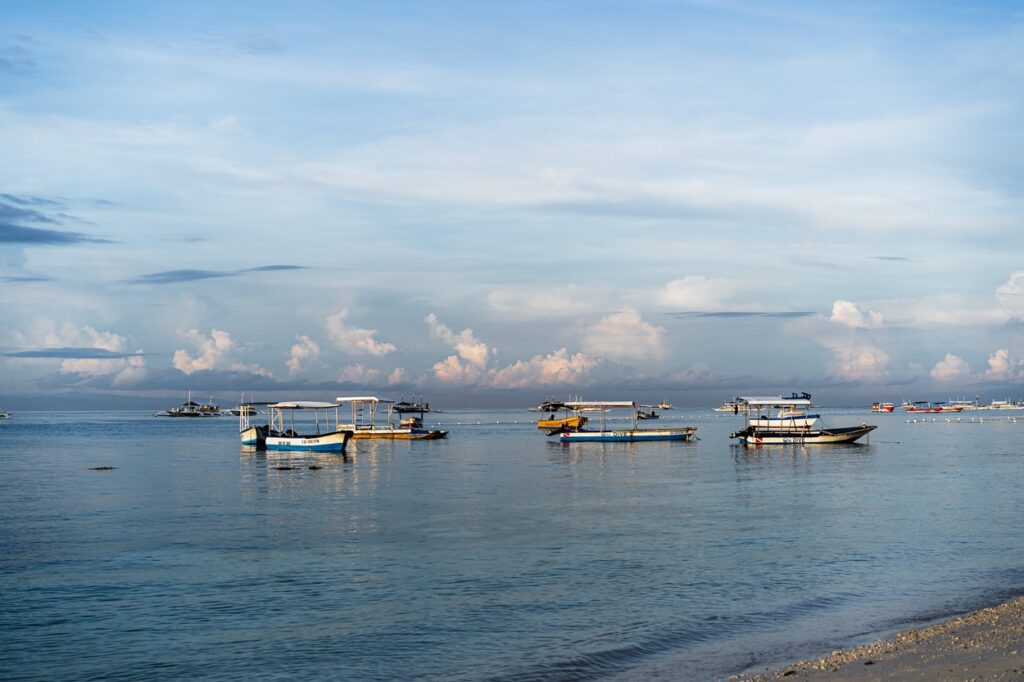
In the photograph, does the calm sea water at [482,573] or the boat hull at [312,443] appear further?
the boat hull at [312,443]

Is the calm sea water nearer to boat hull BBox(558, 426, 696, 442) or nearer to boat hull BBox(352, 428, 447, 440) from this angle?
boat hull BBox(558, 426, 696, 442)

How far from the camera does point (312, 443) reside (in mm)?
103438

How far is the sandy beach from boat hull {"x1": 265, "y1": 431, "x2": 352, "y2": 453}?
8256 cm

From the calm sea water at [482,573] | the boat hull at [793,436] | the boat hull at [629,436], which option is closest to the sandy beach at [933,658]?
the calm sea water at [482,573]

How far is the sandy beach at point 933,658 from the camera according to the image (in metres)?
17.8

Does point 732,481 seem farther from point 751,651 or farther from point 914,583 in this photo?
point 751,651

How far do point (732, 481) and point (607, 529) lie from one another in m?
28.1

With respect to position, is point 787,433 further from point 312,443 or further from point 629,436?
point 312,443

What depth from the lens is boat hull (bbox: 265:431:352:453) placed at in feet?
334

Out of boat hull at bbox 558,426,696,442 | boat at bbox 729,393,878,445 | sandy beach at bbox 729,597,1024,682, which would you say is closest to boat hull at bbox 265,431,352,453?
boat hull at bbox 558,426,696,442

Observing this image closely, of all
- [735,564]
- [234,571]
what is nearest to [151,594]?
[234,571]

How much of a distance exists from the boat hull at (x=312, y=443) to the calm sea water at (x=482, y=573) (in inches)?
1261

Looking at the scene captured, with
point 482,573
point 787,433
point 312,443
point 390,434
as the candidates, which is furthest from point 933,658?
point 390,434

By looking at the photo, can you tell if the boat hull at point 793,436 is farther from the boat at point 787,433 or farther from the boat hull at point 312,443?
the boat hull at point 312,443
